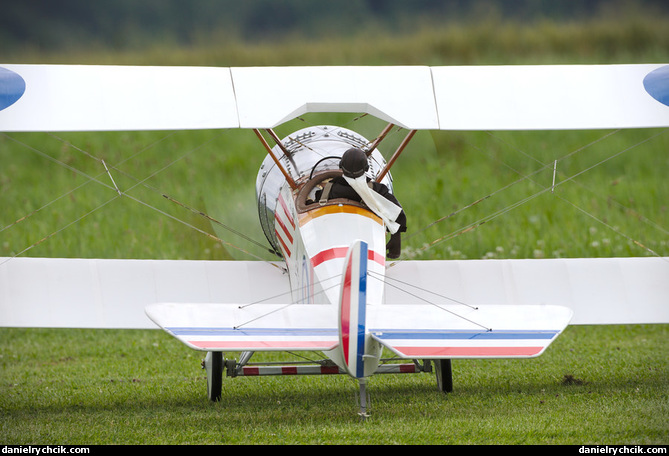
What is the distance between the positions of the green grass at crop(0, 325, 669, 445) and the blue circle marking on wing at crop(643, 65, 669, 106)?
1950mm

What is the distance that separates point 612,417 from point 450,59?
42.9 feet

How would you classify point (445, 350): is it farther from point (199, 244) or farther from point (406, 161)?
point (406, 161)

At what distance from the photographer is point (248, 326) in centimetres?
464

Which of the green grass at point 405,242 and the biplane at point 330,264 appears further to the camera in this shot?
the green grass at point 405,242

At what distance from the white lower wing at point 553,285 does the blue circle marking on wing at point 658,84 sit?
1336mm

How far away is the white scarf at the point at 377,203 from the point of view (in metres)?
5.65

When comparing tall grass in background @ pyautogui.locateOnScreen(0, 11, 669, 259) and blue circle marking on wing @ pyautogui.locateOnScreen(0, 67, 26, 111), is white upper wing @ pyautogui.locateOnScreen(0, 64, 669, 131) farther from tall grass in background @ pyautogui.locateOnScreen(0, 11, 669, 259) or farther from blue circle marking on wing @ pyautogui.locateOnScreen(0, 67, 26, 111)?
tall grass in background @ pyautogui.locateOnScreen(0, 11, 669, 259)

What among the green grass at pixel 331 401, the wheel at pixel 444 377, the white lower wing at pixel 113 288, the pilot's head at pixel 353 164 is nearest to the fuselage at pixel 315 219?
the pilot's head at pixel 353 164

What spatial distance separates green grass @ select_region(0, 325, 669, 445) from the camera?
5016mm

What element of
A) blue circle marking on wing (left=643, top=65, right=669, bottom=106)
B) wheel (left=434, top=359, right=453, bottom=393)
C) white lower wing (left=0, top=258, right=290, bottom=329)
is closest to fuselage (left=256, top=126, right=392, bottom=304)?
white lower wing (left=0, top=258, right=290, bottom=329)

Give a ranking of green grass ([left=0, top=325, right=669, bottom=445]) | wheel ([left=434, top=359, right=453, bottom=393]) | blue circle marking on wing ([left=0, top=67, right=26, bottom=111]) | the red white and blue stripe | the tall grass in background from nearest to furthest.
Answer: the red white and blue stripe
green grass ([left=0, top=325, right=669, bottom=445])
blue circle marking on wing ([left=0, top=67, right=26, bottom=111])
wheel ([left=434, top=359, right=453, bottom=393])
the tall grass in background

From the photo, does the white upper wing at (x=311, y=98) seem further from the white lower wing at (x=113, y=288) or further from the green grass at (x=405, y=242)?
the white lower wing at (x=113, y=288)

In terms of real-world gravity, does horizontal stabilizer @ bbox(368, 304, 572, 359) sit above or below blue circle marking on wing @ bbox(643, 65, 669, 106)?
below

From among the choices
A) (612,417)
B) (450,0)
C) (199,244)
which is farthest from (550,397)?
(450,0)
